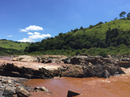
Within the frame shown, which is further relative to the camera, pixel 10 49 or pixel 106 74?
pixel 10 49

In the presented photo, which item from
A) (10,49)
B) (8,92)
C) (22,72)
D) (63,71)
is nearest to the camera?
(8,92)

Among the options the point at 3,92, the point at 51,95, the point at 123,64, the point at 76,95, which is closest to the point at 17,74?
the point at 3,92

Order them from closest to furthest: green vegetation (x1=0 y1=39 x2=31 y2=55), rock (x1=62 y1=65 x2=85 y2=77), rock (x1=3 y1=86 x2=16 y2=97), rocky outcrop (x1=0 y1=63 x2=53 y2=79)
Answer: rock (x1=3 y1=86 x2=16 y2=97)
rocky outcrop (x1=0 y1=63 x2=53 y2=79)
rock (x1=62 y1=65 x2=85 y2=77)
green vegetation (x1=0 y1=39 x2=31 y2=55)

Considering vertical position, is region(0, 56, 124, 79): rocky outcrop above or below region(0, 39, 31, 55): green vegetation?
below

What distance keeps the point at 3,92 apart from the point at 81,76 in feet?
27.9

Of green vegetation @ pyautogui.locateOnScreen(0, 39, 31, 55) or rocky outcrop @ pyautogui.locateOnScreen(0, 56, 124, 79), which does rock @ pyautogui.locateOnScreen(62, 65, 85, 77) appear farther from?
green vegetation @ pyautogui.locateOnScreen(0, 39, 31, 55)

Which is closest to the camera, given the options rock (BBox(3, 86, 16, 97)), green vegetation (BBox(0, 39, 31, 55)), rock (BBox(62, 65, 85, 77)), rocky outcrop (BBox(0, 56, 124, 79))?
rock (BBox(3, 86, 16, 97))

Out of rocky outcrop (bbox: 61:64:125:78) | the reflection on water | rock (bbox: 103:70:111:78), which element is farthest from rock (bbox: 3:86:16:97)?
rock (bbox: 103:70:111:78)

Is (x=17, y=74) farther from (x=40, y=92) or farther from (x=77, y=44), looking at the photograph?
(x=77, y=44)

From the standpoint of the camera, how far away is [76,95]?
23.8 ft

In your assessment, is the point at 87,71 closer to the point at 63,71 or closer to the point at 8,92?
the point at 63,71

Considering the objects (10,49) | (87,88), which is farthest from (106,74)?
(10,49)

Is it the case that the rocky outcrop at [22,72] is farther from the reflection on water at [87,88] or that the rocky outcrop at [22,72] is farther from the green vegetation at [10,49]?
the green vegetation at [10,49]

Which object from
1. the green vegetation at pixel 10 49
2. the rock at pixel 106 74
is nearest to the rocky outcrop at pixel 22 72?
the rock at pixel 106 74
